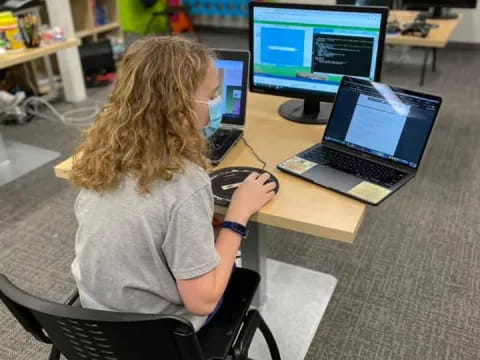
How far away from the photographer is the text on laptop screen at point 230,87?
58.2 inches

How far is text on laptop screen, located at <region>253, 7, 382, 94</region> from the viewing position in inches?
58.7

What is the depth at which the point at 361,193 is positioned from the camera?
1.17 meters

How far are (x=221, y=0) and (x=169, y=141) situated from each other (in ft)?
17.4

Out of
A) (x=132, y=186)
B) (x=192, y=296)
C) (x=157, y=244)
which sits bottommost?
(x=192, y=296)

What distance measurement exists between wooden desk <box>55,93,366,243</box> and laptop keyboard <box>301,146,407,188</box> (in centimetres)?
8

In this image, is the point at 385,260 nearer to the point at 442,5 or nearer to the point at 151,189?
the point at 151,189

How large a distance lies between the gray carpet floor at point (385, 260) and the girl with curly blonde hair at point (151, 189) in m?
0.88

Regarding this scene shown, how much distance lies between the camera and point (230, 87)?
1.50m

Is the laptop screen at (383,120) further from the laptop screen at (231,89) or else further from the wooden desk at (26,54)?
the wooden desk at (26,54)

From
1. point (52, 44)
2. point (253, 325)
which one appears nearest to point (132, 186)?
point (253, 325)

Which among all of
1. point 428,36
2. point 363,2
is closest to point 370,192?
point 363,2

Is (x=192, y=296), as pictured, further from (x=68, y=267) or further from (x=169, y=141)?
(x=68, y=267)

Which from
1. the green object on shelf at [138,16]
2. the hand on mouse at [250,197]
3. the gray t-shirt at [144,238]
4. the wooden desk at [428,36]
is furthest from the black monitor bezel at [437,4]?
the gray t-shirt at [144,238]

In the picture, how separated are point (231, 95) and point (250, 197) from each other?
513 millimetres
